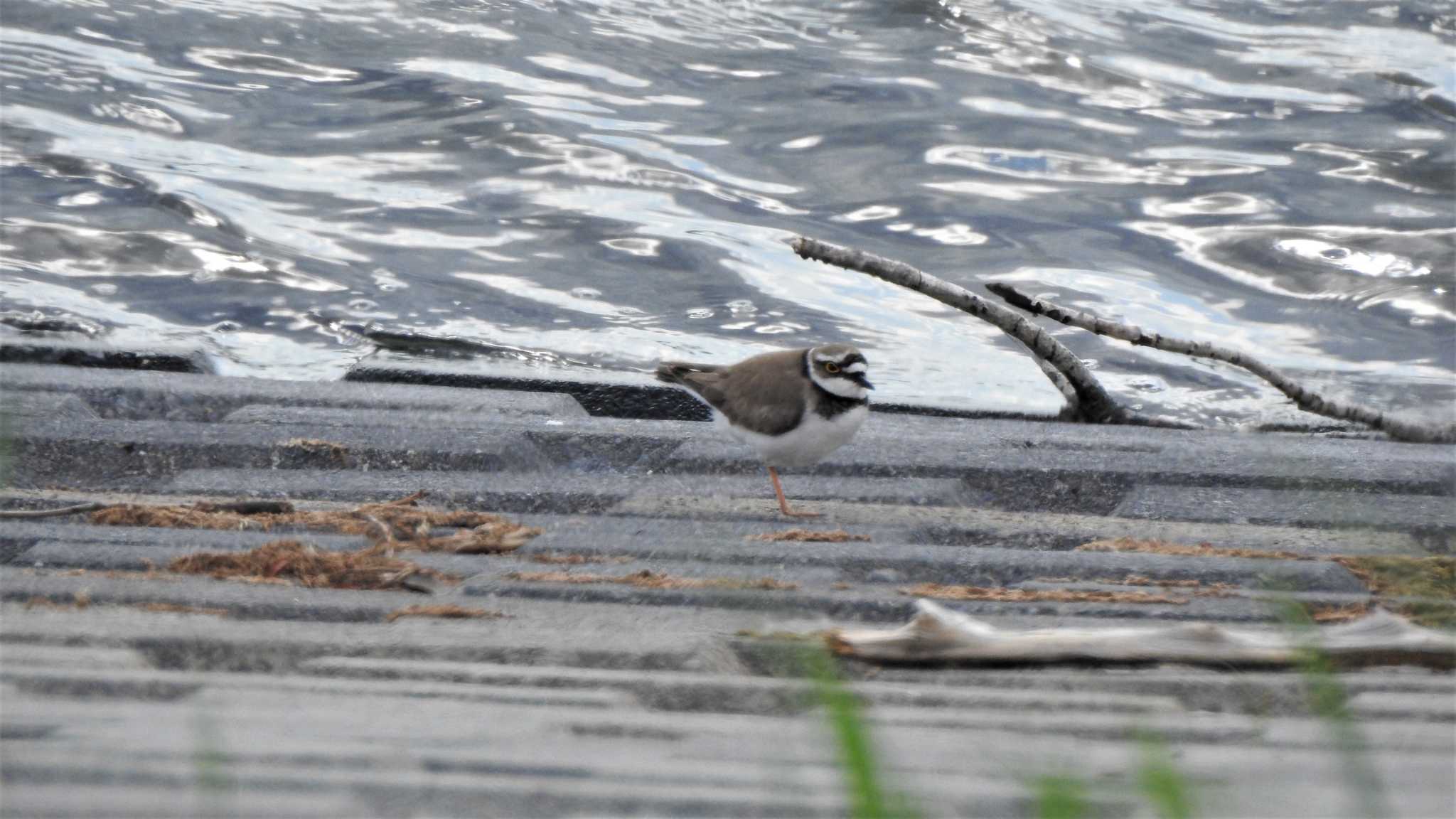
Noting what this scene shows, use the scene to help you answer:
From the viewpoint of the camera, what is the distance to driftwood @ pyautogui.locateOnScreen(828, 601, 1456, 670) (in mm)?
1798

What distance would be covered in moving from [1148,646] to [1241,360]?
260 cm

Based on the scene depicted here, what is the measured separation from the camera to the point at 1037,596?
8.00ft

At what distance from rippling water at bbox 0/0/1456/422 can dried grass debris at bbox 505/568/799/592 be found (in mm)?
4031

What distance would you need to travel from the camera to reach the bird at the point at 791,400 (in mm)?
3852

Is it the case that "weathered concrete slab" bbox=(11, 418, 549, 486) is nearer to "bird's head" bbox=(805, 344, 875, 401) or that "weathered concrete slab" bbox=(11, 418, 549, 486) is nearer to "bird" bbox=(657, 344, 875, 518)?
"bird" bbox=(657, 344, 875, 518)

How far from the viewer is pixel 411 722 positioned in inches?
57.0

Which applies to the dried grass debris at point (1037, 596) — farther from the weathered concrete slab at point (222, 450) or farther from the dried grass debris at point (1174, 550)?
the weathered concrete slab at point (222, 450)

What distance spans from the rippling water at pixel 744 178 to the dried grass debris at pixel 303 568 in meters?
3.98

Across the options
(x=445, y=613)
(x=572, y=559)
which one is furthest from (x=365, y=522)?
(x=445, y=613)

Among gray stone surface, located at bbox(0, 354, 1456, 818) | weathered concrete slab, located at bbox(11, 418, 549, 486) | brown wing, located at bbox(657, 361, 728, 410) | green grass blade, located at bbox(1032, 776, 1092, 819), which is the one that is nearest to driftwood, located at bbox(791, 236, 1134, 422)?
gray stone surface, located at bbox(0, 354, 1456, 818)

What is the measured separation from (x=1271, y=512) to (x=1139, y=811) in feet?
7.67

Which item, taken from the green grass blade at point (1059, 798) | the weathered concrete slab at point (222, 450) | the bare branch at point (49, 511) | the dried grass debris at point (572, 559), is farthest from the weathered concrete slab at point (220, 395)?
the green grass blade at point (1059, 798)

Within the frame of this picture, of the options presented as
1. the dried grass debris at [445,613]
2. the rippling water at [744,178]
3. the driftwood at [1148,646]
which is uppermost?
the driftwood at [1148,646]

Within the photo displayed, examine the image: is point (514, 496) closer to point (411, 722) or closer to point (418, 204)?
point (411, 722)
